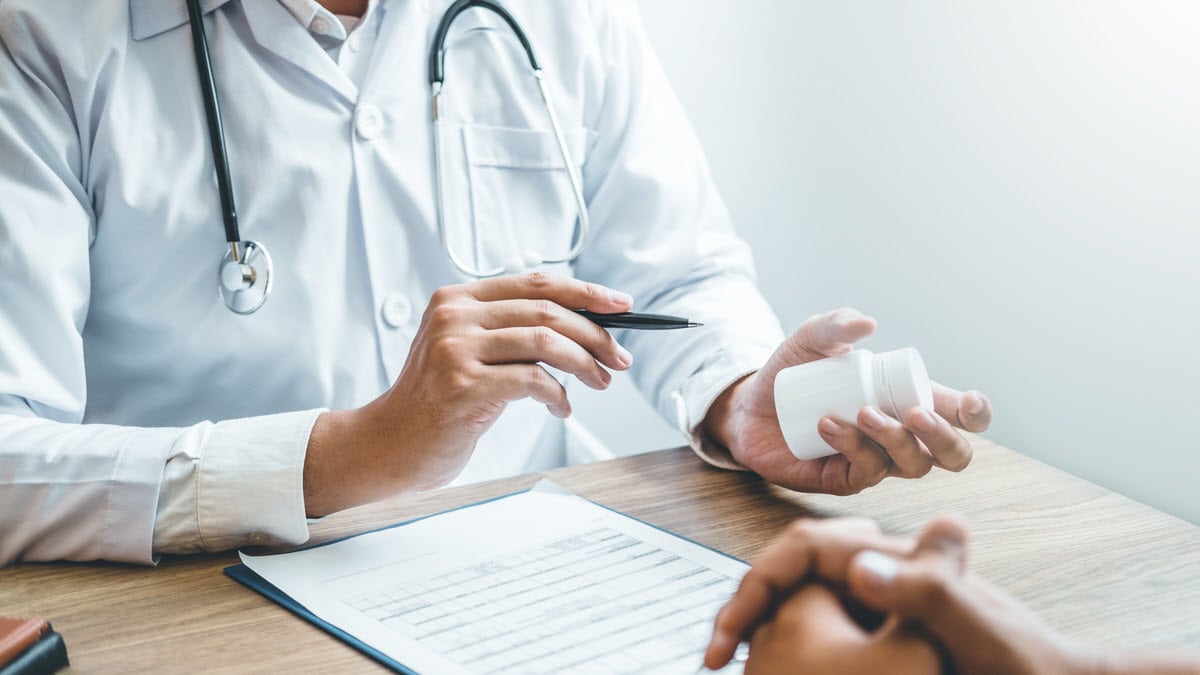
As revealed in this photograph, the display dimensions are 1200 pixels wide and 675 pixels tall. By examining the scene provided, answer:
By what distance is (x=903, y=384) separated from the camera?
2.41 ft

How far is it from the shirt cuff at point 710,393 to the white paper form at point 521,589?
0.53ft

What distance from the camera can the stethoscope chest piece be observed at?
947mm

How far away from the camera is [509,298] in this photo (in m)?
0.79

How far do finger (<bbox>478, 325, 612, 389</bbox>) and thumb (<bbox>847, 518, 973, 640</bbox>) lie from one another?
0.37 m

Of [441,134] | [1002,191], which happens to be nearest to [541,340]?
[441,134]

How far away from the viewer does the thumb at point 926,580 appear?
40 centimetres

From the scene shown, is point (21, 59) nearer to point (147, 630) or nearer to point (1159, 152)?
point (147, 630)

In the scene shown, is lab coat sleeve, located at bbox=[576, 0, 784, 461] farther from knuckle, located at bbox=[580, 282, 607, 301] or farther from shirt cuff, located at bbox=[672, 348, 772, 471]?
knuckle, located at bbox=[580, 282, 607, 301]

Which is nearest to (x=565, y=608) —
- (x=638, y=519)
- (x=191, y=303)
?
(x=638, y=519)

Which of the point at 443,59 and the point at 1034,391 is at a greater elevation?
the point at 443,59

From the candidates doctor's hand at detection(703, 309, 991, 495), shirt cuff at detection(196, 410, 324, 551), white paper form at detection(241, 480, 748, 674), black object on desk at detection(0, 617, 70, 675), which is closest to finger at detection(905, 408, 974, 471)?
doctor's hand at detection(703, 309, 991, 495)

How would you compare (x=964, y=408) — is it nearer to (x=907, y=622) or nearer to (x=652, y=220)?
(x=907, y=622)

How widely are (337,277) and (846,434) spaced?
0.55 m

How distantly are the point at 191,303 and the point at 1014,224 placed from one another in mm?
886
